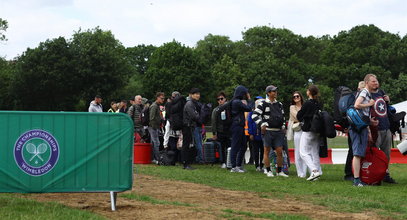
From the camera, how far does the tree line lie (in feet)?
228

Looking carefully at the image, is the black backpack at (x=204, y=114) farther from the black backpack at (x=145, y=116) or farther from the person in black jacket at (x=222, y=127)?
the black backpack at (x=145, y=116)

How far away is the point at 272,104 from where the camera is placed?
46.5 ft

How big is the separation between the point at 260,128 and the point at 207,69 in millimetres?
62879

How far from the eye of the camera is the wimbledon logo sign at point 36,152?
8344mm

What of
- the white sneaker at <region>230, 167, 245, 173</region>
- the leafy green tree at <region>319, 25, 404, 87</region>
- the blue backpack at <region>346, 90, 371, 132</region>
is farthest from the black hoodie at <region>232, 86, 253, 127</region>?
the leafy green tree at <region>319, 25, 404, 87</region>

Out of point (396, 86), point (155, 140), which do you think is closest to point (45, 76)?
point (396, 86)

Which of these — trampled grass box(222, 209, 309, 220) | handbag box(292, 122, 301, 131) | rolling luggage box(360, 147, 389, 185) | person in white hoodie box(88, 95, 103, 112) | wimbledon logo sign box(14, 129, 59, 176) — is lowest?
trampled grass box(222, 209, 309, 220)

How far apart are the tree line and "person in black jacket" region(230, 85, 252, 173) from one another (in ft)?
176

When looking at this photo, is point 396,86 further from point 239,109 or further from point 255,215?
point 255,215

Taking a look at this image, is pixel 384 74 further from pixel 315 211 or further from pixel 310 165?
pixel 315 211

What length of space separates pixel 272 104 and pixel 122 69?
60.8 meters

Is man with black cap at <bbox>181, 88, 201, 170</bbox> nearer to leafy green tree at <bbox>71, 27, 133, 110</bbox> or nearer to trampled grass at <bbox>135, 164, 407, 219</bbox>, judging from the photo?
trampled grass at <bbox>135, 164, 407, 219</bbox>

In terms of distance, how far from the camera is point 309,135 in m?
13.5

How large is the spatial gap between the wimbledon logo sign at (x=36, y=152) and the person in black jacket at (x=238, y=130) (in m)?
7.74
